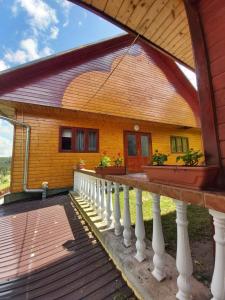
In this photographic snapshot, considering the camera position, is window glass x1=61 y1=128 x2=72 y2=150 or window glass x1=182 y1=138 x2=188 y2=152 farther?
window glass x1=182 y1=138 x2=188 y2=152

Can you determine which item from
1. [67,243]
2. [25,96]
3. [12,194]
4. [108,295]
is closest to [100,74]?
[25,96]

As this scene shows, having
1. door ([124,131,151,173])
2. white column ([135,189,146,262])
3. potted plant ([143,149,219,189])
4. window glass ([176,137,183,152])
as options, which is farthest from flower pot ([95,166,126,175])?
window glass ([176,137,183,152])

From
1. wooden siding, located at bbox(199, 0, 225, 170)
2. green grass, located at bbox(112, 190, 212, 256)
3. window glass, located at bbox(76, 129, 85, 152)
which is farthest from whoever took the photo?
window glass, located at bbox(76, 129, 85, 152)

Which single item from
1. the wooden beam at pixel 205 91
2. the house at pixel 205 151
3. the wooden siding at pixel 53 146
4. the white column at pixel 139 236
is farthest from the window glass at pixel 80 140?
the wooden beam at pixel 205 91

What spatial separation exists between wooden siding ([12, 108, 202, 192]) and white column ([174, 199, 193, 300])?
20.9 ft

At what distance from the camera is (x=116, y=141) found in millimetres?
8523

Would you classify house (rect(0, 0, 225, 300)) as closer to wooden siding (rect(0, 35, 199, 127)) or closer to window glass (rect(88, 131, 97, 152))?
wooden siding (rect(0, 35, 199, 127))

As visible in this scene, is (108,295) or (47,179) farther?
(47,179)

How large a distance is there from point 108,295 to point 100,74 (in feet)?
25.1

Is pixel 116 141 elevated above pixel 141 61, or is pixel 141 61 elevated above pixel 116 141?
pixel 141 61

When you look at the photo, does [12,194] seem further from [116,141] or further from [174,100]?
[174,100]

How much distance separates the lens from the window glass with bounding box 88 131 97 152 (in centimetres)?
784

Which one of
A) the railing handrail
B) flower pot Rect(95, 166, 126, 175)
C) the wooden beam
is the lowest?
the railing handrail

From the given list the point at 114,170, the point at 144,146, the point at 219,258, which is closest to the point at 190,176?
the point at 219,258
